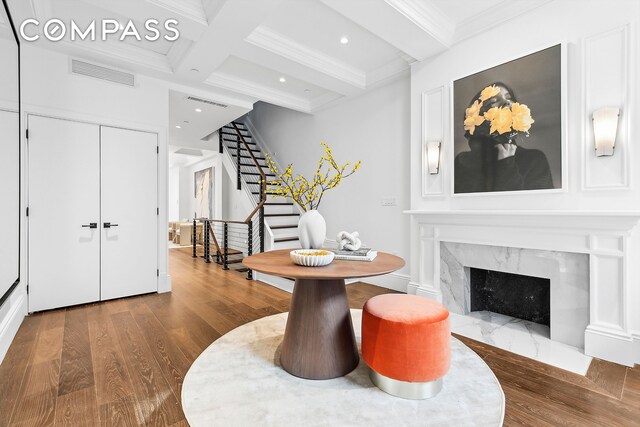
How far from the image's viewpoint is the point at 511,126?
9.27 feet

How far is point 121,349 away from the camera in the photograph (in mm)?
2385

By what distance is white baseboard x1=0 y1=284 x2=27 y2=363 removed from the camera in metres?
2.31

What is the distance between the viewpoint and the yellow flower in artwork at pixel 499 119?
2.85m

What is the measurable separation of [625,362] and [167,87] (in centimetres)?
542

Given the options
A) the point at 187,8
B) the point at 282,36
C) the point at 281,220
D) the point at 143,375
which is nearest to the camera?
the point at 143,375

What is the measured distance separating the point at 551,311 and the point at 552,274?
1.04 feet

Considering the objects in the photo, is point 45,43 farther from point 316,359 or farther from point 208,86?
point 316,359

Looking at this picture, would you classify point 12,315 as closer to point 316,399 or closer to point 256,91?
point 316,399

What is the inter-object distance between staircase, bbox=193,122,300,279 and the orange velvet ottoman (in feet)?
10.9

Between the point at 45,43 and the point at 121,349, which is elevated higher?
the point at 45,43

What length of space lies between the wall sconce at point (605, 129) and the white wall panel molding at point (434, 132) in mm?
1250

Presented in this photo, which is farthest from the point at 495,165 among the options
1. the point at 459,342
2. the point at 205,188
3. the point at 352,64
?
the point at 205,188

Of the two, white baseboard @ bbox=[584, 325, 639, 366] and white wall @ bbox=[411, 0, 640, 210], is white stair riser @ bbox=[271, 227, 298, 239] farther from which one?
white baseboard @ bbox=[584, 325, 639, 366]

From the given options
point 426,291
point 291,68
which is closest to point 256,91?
point 291,68
